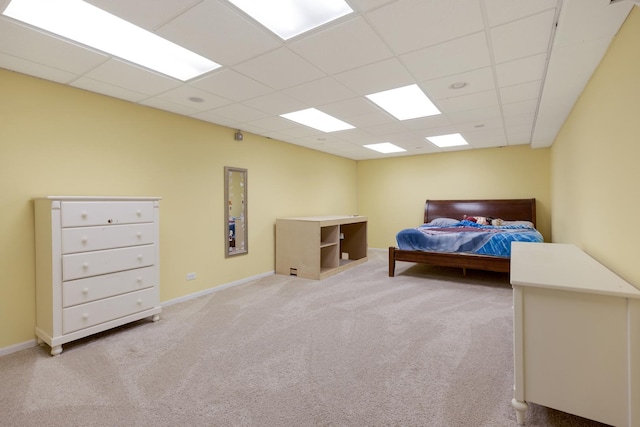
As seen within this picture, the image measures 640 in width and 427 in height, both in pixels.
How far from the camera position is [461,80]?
2656 mm

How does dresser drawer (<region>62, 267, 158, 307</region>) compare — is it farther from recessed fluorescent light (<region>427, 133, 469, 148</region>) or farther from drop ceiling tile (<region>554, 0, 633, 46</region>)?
recessed fluorescent light (<region>427, 133, 469, 148</region>)

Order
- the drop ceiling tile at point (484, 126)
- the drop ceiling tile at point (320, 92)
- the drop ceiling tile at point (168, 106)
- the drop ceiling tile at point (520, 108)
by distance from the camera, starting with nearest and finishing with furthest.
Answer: the drop ceiling tile at point (320, 92) → the drop ceiling tile at point (168, 106) → the drop ceiling tile at point (520, 108) → the drop ceiling tile at point (484, 126)

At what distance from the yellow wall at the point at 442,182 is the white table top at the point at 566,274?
3.75 m

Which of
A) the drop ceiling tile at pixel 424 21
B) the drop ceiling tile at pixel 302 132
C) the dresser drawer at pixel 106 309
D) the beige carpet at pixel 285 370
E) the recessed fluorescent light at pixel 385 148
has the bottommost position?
the beige carpet at pixel 285 370

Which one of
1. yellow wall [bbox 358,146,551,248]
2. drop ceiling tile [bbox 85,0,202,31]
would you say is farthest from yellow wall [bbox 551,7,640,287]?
yellow wall [bbox 358,146,551,248]

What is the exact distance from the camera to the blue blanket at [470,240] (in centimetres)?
405

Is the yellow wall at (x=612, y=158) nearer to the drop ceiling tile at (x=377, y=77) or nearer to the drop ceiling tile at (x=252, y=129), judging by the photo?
the drop ceiling tile at (x=377, y=77)

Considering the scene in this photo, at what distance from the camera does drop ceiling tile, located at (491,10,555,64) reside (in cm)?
179

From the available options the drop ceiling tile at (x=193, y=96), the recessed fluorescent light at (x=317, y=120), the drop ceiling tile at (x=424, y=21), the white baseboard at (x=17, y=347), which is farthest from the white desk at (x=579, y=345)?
the white baseboard at (x=17, y=347)

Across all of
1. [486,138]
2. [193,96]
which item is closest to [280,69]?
[193,96]

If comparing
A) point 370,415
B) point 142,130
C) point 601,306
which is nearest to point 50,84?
point 142,130

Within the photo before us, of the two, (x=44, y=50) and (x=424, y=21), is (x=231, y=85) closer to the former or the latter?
(x=44, y=50)

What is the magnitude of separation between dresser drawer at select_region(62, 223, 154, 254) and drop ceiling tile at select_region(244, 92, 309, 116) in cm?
166

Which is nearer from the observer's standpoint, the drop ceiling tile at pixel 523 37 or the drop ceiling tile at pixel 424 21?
the drop ceiling tile at pixel 424 21
